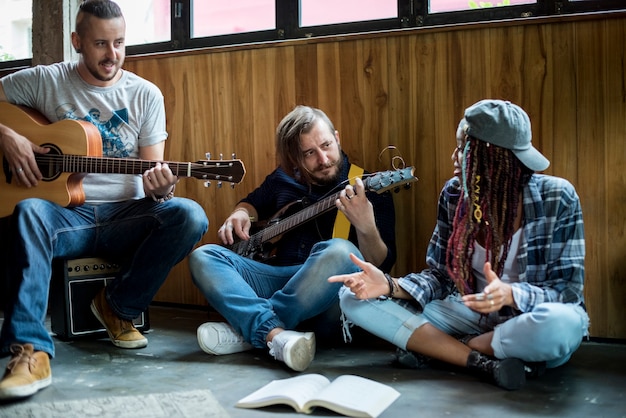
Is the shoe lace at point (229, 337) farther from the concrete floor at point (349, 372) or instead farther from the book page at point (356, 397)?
the book page at point (356, 397)

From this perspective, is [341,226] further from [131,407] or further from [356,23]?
[131,407]

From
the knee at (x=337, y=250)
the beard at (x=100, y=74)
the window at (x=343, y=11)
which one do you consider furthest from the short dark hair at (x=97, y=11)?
the knee at (x=337, y=250)

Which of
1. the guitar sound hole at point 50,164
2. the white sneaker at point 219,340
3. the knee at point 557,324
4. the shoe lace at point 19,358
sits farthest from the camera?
the guitar sound hole at point 50,164

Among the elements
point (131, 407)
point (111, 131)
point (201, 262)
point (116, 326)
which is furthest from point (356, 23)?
point (131, 407)

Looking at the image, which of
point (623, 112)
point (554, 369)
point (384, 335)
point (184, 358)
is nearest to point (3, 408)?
point (184, 358)

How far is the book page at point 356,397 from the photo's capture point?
1894 mm

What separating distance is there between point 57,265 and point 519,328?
1.78 meters

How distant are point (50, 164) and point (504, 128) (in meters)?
1.64

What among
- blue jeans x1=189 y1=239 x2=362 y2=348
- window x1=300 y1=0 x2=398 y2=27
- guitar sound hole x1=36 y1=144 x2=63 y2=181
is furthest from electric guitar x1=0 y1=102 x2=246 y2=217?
window x1=300 y1=0 x2=398 y2=27

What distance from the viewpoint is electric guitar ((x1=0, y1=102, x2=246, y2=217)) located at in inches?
107

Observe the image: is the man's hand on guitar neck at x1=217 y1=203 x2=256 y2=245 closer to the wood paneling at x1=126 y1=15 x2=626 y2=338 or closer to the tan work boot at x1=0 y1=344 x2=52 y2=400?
the wood paneling at x1=126 y1=15 x2=626 y2=338

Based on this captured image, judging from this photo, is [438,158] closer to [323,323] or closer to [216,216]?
[323,323]

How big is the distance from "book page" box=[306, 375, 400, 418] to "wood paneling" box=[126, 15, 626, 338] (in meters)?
1.03

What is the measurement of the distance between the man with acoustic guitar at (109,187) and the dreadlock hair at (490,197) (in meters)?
1.05
